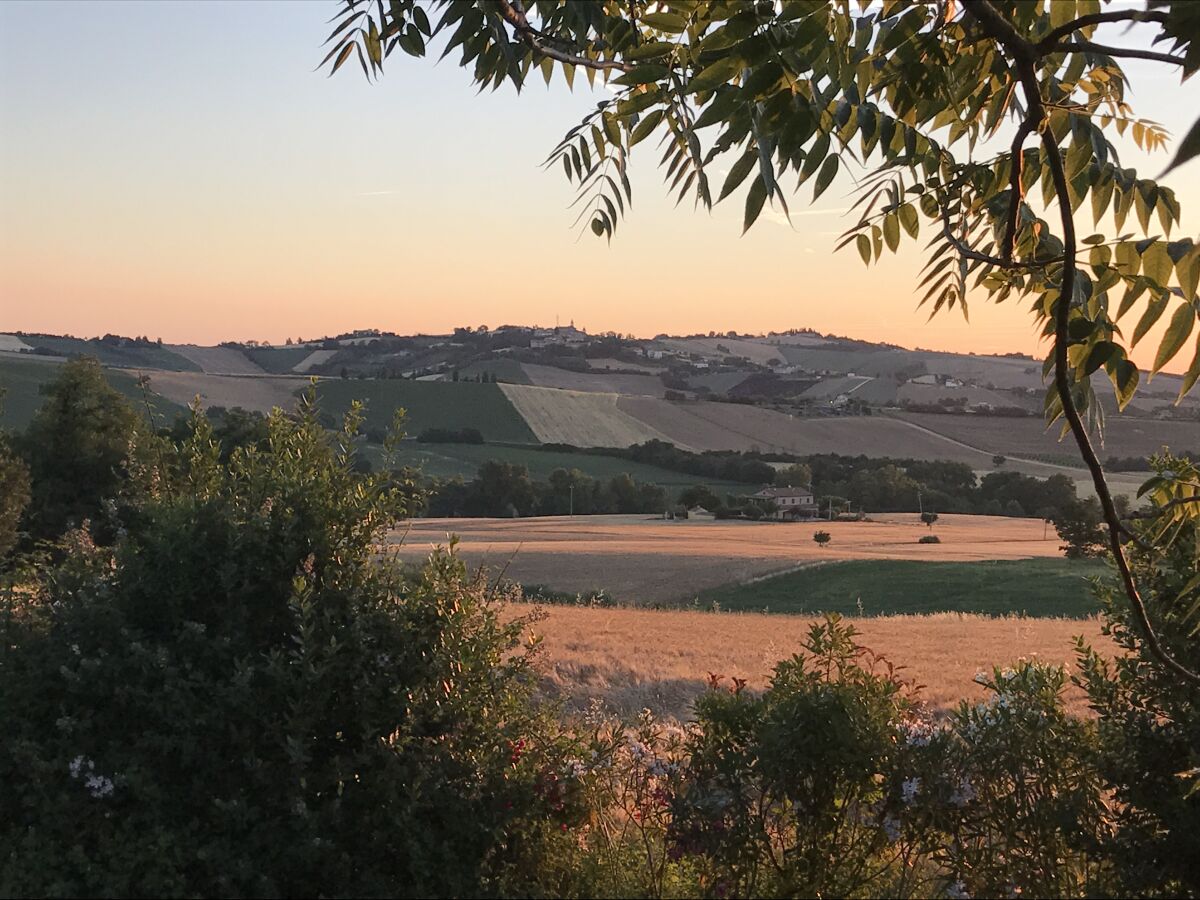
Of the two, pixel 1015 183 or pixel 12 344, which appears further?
pixel 12 344

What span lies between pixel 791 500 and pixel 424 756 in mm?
83993

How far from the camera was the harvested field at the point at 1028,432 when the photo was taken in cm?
7575

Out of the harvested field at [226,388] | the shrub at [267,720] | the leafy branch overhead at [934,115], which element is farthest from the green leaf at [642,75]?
the harvested field at [226,388]

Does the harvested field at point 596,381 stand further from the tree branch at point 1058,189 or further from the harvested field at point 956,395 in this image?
the tree branch at point 1058,189

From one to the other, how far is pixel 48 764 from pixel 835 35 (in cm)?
319

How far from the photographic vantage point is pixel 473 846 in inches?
147

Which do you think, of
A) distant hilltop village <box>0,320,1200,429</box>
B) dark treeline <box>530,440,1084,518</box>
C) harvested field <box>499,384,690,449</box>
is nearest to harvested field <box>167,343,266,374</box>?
distant hilltop village <box>0,320,1200,429</box>

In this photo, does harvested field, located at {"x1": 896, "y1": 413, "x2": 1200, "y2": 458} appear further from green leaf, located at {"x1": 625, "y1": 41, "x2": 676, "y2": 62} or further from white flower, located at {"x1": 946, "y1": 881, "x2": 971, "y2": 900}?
green leaf, located at {"x1": 625, "y1": 41, "x2": 676, "y2": 62}

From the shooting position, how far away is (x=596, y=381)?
411ft

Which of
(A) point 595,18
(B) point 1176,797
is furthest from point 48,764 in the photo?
(B) point 1176,797

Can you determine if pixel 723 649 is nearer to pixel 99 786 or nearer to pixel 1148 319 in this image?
pixel 99 786

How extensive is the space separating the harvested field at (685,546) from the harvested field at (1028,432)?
9395 mm

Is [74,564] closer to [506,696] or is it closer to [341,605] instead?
[341,605]

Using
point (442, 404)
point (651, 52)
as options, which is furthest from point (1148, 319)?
point (442, 404)
